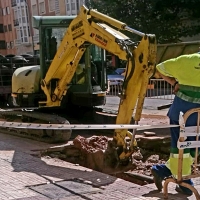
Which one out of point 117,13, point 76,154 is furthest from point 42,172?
point 117,13

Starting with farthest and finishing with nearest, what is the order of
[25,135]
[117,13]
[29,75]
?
[117,13] < [29,75] < [25,135]

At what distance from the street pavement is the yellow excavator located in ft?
3.50

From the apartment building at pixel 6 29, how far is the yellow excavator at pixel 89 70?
5170 cm

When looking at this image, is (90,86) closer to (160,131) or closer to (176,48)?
(160,131)

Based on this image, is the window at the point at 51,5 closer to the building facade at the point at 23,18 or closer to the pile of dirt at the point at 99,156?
the building facade at the point at 23,18

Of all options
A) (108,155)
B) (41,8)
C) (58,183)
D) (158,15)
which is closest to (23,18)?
(41,8)

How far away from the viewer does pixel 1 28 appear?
6500cm

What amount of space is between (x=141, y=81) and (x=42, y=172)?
225cm

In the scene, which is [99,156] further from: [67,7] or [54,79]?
[67,7]

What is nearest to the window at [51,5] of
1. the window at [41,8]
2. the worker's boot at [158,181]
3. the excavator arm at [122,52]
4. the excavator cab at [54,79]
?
the window at [41,8]

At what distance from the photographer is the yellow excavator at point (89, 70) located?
22.5ft

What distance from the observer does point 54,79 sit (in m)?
10.0

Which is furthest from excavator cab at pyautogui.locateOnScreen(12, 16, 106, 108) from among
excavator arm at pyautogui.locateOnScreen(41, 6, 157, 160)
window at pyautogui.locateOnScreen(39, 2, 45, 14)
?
window at pyautogui.locateOnScreen(39, 2, 45, 14)

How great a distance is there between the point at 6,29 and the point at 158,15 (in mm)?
42876
